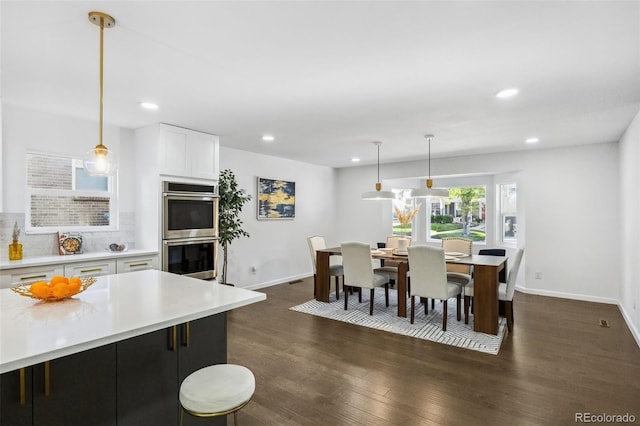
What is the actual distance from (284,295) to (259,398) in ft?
10.1

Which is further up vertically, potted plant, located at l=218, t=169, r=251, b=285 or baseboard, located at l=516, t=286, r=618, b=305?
potted plant, located at l=218, t=169, r=251, b=285

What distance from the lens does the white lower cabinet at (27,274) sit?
291 cm

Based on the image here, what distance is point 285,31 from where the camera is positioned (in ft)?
6.46

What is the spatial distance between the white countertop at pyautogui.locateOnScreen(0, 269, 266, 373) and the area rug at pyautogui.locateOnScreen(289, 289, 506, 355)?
8.40 ft

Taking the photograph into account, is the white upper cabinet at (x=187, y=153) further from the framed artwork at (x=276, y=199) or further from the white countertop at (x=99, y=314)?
the white countertop at (x=99, y=314)

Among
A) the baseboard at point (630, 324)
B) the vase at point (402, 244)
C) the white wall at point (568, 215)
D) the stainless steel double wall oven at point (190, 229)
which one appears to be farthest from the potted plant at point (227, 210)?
the baseboard at point (630, 324)

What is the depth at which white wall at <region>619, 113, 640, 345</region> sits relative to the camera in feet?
11.5

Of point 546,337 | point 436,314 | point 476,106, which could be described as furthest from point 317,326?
point 476,106

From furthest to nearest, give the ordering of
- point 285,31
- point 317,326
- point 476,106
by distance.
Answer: point 317,326 → point 476,106 → point 285,31

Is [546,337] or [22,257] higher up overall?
[22,257]

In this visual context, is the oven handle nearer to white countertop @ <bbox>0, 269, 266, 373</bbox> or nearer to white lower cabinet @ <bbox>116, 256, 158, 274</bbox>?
white lower cabinet @ <bbox>116, 256, 158, 274</bbox>

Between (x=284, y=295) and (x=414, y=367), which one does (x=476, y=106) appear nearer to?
(x=414, y=367)

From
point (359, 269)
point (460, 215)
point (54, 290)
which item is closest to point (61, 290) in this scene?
point (54, 290)

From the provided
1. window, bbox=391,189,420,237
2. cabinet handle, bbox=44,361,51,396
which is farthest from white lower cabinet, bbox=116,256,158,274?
window, bbox=391,189,420,237
